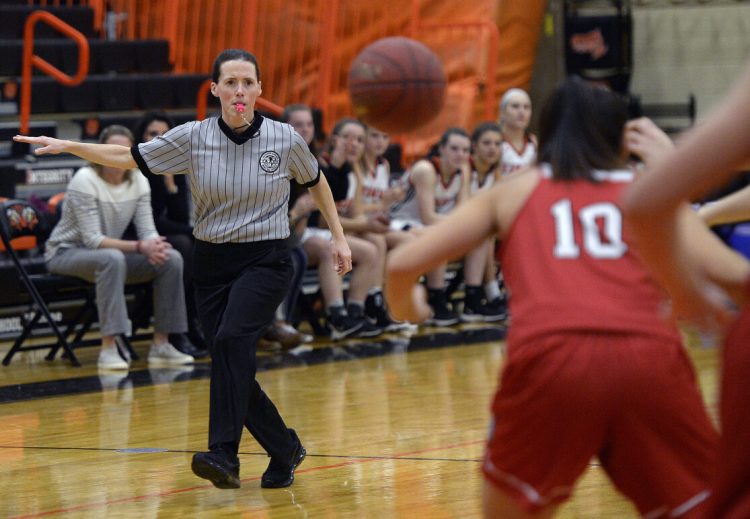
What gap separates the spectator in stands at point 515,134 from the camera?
32.7 ft

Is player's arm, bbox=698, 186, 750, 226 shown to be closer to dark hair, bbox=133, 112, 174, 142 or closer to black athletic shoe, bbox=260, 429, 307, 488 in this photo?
black athletic shoe, bbox=260, 429, 307, 488

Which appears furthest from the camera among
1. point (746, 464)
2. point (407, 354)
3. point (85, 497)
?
point (407, 354)

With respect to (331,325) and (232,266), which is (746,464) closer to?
(232,266)

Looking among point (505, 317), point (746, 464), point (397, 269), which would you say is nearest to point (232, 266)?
point (397, 269)

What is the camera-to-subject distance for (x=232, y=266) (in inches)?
181

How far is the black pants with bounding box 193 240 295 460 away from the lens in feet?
14.5

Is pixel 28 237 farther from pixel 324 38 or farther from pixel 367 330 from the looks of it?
pixel 324 38

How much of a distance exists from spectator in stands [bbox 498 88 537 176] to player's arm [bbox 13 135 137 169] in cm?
561

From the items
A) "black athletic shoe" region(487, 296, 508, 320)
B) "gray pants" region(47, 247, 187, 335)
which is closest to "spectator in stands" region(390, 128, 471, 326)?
"black athletic shoe" region(487, 296, 508, 320)

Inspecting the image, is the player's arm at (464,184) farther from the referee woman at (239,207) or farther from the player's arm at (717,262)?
the player's arm at (717,262)

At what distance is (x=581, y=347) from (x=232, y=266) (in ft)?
7.74

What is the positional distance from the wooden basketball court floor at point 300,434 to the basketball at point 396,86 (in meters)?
1.50

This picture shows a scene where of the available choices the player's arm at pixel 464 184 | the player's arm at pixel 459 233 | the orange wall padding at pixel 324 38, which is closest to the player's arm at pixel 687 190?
the player's arm at pixel 459 233

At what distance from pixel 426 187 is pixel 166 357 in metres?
2.54
